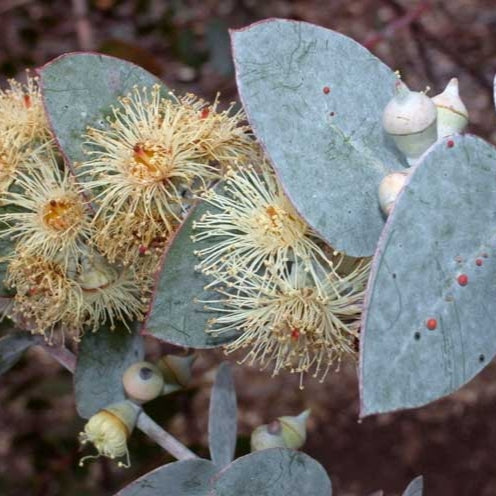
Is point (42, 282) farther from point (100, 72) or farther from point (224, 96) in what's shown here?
point (224, 96)

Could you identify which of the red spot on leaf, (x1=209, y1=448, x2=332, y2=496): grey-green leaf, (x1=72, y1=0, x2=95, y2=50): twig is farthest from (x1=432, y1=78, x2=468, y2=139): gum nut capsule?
(x1=72, y1=0, x2=95, y2=50): twig

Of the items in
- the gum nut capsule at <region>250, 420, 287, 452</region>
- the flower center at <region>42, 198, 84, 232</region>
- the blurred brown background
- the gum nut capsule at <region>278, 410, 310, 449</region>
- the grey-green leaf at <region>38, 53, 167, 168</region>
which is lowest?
the blurred brown background

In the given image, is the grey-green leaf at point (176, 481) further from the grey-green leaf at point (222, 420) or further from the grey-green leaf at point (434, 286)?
the grey-green leaf at point (434, 286)

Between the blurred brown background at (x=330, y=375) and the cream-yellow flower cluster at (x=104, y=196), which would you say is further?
the blurred brown background at (x=330, y=375)

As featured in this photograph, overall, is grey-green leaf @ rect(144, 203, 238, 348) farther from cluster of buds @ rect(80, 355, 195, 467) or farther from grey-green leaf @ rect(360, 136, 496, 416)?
grey-green leaf @ rect(360, 136, 496, 416)

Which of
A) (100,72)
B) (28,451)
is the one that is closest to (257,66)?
(100,72)

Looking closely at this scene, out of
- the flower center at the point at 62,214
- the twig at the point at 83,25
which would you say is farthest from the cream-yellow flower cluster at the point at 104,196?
the twig at the point at 83,25
